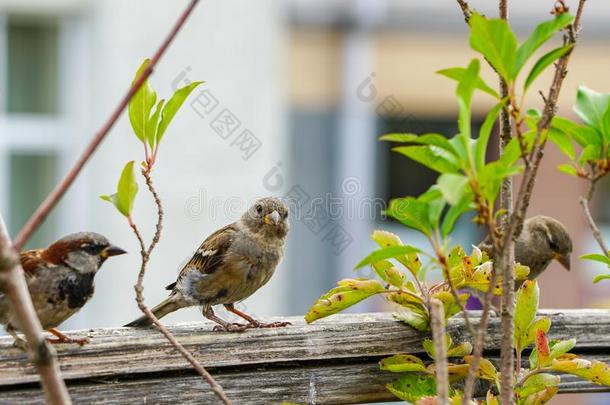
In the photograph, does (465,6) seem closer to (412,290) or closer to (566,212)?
(412,290)

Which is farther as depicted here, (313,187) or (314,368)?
(313,187)

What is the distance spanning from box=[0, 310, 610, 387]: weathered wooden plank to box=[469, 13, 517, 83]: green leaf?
732mm

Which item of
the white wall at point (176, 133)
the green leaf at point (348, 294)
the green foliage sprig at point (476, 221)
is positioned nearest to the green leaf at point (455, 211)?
the green foliage sprig at point (476, 221)

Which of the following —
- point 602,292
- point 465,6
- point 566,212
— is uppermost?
point 465,6

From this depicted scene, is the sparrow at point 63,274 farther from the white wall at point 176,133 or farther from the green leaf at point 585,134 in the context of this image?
the white wall at point 176,133

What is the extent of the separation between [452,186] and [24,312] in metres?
0.51

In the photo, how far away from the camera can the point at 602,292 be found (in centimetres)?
951

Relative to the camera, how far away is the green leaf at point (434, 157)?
1378 mm

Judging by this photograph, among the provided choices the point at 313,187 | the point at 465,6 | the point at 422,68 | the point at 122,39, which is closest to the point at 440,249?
the point at 465,6

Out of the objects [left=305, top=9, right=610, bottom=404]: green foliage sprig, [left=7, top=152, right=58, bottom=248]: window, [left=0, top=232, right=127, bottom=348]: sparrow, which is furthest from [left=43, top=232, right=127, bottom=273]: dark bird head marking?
[left=7, top=152, right=58, bottom=248]: window

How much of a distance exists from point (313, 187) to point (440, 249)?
7.58 m

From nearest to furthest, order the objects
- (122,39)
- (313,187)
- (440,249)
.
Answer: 1. (440,249)
2. (122,39)
3. (313,187)

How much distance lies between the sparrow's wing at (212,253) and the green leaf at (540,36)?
1.68 metres

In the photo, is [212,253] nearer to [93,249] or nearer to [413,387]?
[93,249]
